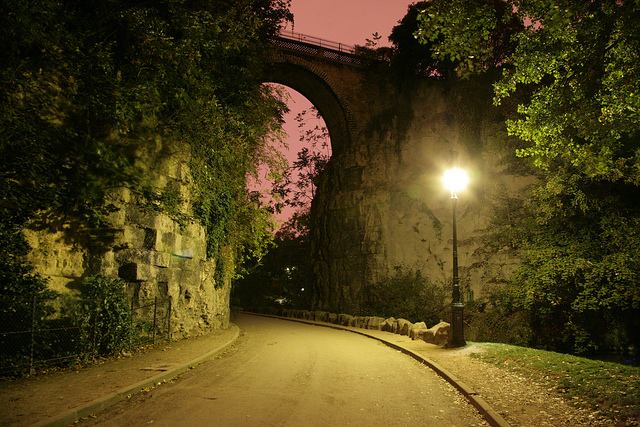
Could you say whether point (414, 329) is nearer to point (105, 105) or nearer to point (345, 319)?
point (345, 319)

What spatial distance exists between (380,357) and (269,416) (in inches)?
270

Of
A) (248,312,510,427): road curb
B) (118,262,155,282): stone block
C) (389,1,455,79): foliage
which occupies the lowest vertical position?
(248,312,510,427): road curb

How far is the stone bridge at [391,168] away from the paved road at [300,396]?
17.8m

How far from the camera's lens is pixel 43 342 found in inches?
334

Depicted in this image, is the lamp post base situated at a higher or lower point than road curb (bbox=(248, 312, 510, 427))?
higher

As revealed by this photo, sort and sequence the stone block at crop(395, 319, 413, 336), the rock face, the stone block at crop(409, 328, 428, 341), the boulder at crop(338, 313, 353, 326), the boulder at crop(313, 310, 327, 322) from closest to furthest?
the rock face → the stone block at crop(409, 328, 428, 341) → the stone block at crop(395, 319, 413, 336) → the boulder at crop(338, 313, 353, 326) → the boulder at crop(313, 310, 327, 322)

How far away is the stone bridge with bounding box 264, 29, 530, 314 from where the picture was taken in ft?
93.5

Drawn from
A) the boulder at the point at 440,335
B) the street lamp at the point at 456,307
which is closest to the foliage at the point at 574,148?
the street lamp at the point at 456,307

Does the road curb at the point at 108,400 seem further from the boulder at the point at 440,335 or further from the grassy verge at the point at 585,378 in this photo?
the boulder at the point at 440,335

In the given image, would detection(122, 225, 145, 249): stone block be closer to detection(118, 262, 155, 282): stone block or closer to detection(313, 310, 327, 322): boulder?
detection(118, 262, 155, 282): stone block

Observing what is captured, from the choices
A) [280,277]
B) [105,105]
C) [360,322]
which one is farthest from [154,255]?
[280,277]

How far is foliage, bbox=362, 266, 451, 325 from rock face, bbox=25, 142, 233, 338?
1226 cm

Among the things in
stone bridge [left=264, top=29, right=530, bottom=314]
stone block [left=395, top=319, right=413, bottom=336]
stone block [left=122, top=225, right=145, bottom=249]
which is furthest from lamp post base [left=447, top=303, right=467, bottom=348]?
stone bridge [left=264, top=29, right=530, bottom=314]

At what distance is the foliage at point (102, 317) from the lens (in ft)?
31.3
